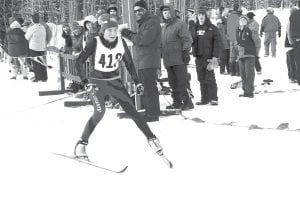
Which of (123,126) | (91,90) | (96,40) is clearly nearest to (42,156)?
(91,90)

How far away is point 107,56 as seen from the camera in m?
6.32

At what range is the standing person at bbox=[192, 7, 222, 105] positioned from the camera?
33.3ft

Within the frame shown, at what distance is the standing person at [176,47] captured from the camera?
9.57 metres

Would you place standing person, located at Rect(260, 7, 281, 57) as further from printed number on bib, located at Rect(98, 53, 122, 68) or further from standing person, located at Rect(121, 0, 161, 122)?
printed number on bib, located at Rect(98, 53, 122, 68)

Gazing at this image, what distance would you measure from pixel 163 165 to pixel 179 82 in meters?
3.94

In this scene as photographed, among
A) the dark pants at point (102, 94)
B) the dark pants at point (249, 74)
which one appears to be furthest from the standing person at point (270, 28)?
the dark pants at point (102, 94)

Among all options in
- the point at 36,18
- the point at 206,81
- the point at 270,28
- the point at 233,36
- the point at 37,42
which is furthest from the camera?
the point at 270,28

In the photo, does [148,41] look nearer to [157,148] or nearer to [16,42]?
[157,148]

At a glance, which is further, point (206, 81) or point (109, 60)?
point (206, 81)

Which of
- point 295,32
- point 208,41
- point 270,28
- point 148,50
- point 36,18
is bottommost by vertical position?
point 148,50

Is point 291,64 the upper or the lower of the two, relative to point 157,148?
upper

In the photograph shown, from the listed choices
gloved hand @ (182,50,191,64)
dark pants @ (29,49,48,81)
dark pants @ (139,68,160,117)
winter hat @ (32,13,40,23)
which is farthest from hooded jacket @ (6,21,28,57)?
dark pants @ (139,68,160,117)

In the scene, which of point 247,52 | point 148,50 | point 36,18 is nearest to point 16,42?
point 36,18

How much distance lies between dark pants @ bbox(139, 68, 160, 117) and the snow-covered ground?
0.25 m
